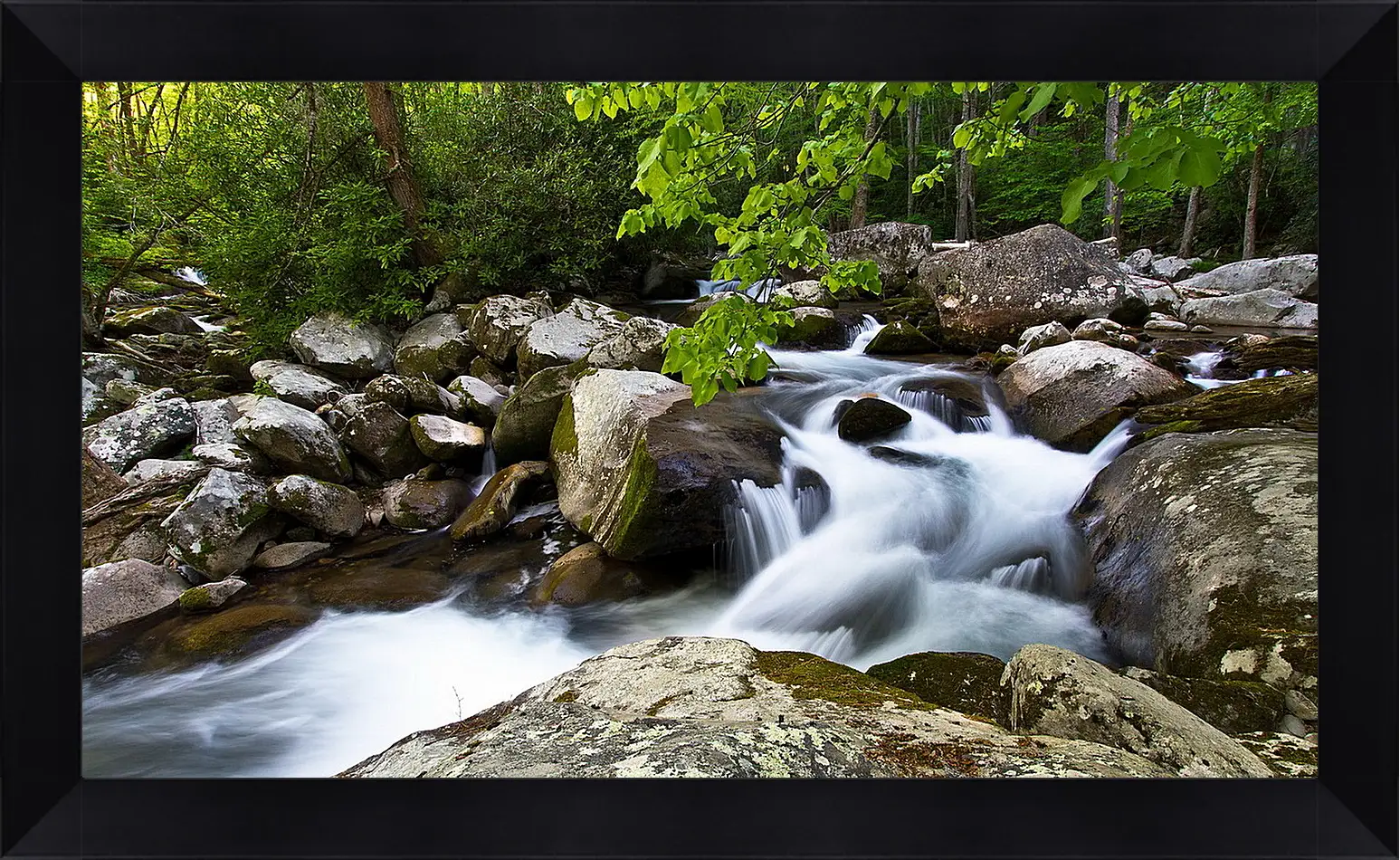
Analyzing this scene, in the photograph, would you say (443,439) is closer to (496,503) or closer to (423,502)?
(423,502)

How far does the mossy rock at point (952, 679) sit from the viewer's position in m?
1.71

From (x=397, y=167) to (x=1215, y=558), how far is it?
247 inches

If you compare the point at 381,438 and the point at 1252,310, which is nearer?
the point at 381,438

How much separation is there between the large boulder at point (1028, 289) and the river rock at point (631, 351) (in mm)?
2923

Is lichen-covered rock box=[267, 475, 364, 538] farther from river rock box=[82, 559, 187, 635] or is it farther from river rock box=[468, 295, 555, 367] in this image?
river rock box=[468, 295, 555, 367]

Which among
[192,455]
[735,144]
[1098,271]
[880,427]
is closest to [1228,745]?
[735,144]

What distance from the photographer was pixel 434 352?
5.56 m

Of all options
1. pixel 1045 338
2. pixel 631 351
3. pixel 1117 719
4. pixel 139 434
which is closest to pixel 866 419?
pixel 631 351

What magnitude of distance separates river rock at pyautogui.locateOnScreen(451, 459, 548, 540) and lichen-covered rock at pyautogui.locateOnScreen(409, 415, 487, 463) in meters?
0.41

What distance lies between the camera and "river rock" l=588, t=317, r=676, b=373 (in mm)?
4996
